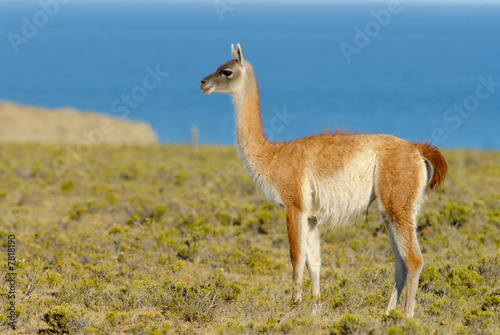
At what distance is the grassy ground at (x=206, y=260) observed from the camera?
567 cm

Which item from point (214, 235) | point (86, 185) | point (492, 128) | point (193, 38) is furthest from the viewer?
point (193, 38)

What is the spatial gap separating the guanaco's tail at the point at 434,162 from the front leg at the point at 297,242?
1.34m

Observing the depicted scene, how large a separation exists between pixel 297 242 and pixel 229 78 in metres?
2.01

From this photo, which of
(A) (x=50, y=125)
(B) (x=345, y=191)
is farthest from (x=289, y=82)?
(B) (x=345, y=191)

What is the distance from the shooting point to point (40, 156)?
58.3 ft

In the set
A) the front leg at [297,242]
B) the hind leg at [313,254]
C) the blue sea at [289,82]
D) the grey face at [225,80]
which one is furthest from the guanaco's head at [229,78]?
the blue sea at [289,82]

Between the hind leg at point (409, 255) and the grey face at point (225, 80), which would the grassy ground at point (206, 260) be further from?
the grey face at point (225, 80)

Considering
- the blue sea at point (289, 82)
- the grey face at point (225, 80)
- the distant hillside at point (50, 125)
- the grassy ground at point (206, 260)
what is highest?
the blue sea at point (289, 82)

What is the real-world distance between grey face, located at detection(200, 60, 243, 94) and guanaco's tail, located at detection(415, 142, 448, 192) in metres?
2.13

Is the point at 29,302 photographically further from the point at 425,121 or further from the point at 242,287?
the point at 425,121

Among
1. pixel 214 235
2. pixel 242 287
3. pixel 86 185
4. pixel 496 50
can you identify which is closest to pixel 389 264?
pixel 242 287

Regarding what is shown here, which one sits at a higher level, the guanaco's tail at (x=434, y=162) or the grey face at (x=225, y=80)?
the grey face at (x=225, y=80)

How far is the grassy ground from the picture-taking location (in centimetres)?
567

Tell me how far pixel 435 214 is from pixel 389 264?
249 cm
